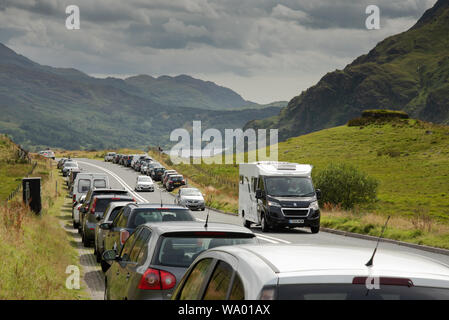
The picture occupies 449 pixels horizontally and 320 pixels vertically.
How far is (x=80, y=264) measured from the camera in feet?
51.3

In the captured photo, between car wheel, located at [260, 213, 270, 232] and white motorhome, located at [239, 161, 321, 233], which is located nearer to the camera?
white motorhome, located at [239, 161, 321, 233]

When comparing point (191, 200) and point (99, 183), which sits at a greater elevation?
point (99, 183)

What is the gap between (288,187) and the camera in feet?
87.7

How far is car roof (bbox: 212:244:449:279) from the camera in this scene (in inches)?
140

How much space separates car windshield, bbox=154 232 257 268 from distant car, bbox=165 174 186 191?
58566 millimetres

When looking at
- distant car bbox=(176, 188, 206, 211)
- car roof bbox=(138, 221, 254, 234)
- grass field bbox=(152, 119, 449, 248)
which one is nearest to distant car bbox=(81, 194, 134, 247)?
grass field bbox=(152, 119, 449, 248)

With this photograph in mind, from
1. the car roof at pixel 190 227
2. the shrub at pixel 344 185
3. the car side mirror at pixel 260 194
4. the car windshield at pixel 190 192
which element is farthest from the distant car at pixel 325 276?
the car windshield at pixel 190 192

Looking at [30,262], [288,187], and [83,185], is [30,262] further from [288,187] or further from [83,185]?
[83,185]

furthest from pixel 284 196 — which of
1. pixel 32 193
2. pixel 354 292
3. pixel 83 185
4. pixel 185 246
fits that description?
pixel 354 292

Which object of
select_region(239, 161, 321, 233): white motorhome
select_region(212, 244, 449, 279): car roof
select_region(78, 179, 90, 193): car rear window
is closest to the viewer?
A: select_region(212, 244, 449, 279): car roof

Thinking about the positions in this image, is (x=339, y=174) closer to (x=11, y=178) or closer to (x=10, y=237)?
(x=10, y=237)

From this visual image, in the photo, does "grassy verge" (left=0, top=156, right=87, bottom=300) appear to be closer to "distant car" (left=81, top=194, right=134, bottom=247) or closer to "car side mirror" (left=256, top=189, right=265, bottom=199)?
"distant car" (left=81, top=194, right=134, bottom=247)

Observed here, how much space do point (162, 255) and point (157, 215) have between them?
17.2ft
